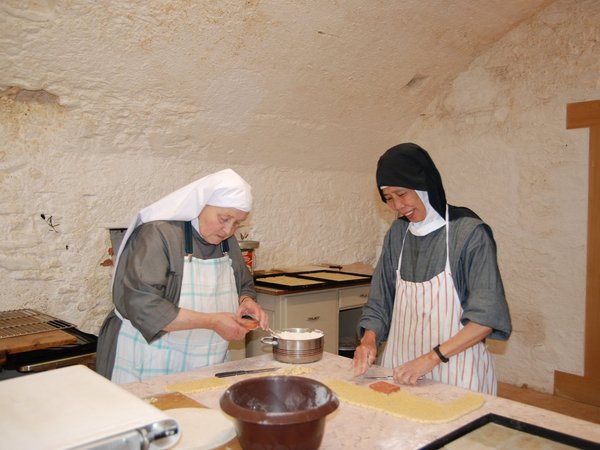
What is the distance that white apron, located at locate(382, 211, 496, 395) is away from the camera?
1943 mm

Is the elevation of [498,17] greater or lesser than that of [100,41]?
greater

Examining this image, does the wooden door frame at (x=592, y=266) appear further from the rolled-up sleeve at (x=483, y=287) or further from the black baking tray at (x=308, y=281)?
the rolled-up sleeve at (x=483, y=287)

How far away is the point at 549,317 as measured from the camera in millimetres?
4094

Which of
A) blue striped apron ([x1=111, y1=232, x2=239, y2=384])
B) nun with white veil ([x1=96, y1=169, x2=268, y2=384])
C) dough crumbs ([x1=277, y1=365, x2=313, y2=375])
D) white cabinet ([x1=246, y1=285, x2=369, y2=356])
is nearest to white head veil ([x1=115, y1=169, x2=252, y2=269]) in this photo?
nun with white veil ([x1=96, y1=169, x2=268, y2=384])

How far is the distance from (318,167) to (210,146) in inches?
45.2

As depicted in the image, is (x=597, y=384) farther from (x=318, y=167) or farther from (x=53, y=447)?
(x=53, y=447)

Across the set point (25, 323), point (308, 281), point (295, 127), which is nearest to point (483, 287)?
point (308, 281)

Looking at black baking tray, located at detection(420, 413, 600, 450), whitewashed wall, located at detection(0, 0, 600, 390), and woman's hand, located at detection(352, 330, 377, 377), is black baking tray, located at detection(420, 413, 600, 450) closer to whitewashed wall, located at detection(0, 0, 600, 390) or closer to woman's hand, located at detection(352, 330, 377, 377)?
woman's hand, located at detection(352, 330, 377, 377)

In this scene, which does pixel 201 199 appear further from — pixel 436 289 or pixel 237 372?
pixel 436 289

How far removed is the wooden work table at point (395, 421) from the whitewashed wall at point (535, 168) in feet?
9.10

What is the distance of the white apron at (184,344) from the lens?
2062 millimetres

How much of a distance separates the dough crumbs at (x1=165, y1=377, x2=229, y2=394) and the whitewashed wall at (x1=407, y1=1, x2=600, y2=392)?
322cm

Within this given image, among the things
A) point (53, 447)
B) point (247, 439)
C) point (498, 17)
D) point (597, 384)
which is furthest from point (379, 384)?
point (498, 17)

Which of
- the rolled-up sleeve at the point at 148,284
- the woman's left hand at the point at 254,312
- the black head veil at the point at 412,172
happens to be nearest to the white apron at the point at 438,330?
the black head veil at the point at 412,172
